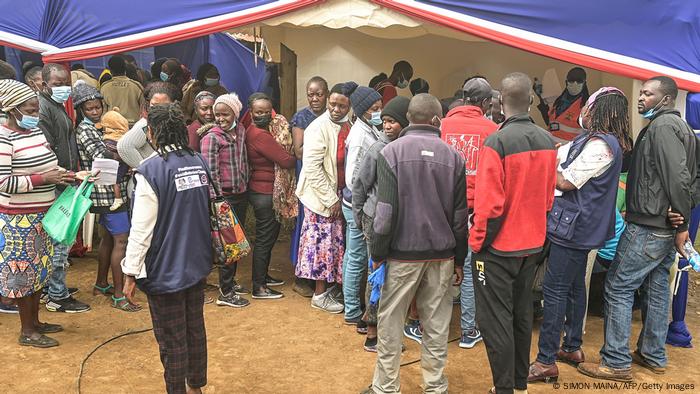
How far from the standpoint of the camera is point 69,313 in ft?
15.9

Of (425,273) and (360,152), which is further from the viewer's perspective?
(360,152)

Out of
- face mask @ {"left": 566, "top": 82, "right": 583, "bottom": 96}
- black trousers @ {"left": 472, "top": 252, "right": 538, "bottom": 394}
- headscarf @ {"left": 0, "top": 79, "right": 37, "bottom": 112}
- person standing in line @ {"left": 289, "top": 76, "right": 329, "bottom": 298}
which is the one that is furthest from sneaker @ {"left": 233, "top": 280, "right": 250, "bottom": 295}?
face mask @ {"left": 566, "top": 82, "right": 583, "bottom": 96}

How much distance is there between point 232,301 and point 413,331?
61.5 inches

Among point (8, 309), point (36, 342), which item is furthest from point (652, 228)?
point (8, 309)

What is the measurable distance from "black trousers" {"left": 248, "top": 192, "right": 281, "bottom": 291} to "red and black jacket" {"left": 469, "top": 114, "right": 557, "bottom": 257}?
237 centimetres

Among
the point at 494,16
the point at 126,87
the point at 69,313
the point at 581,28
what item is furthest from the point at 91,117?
the point at 581,28

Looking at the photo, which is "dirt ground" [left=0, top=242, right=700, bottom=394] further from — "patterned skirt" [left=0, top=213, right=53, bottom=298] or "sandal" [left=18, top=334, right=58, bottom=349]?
"patterned skirt" [left=0, top=213, right=53, bottom=298]

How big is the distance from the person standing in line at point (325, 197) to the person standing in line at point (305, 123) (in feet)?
0.81

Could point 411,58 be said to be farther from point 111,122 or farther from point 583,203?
point 583,203

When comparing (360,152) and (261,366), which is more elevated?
(360,152)

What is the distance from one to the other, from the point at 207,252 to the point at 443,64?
499cm

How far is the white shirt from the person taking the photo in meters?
3.62

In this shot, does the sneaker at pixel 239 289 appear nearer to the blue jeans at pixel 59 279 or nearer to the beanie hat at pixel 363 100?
the blue jeans at pixel 59 279

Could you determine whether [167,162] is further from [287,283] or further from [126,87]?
[126,87]
